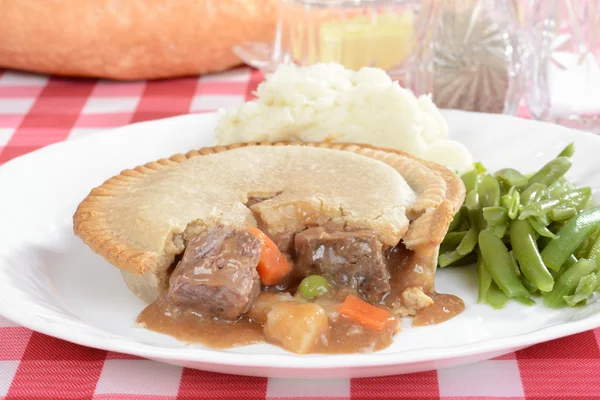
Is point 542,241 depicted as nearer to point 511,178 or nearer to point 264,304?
point 511,178

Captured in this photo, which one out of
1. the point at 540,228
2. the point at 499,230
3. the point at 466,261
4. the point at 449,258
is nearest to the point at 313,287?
the point at 449,258

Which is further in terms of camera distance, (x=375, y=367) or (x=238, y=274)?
→ (x=238, y=274)

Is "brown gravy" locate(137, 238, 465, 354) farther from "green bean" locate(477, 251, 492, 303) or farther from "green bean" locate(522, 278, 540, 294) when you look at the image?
"green bean" locate(522, 278, 540, 294)

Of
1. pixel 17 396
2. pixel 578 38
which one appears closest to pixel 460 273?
pixel 17 396

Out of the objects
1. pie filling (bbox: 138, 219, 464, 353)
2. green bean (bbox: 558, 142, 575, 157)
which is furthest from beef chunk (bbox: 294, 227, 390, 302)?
green bean (bbox: 558, 142, 575, 157)

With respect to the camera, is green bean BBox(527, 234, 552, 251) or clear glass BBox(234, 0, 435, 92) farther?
clear glass BBox(234, 0, 435, 92)

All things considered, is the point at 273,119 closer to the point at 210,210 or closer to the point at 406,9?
the point at 210,210
